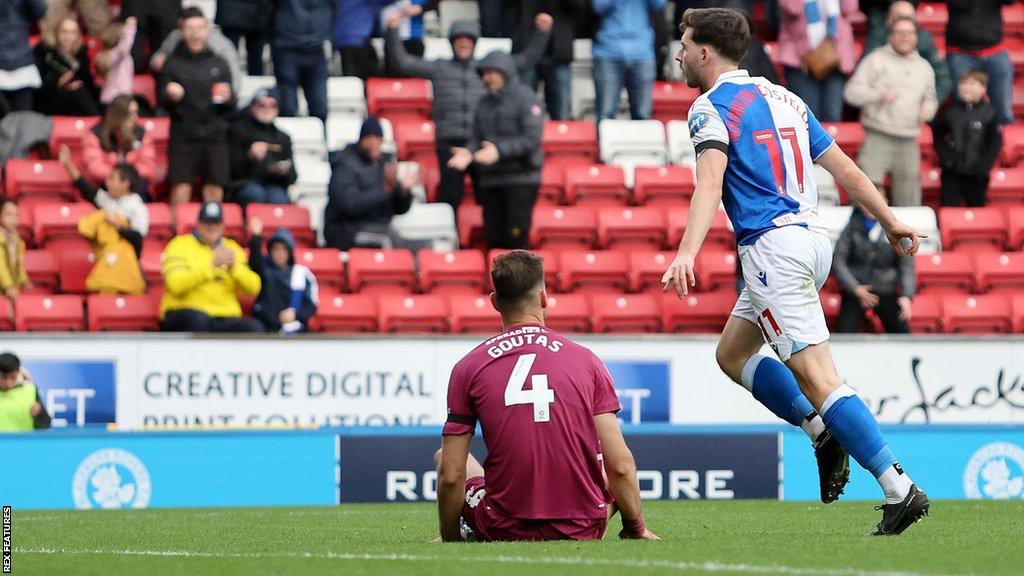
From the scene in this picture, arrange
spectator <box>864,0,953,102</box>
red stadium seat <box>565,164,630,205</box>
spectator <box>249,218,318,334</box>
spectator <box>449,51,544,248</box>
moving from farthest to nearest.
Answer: spectator <box>864,0,953,102</box> < red stadium seat <box>565,164,630,205</box> < spectator <box>449,51,544,248</box> < spectator <box>249,218,318,334</box>

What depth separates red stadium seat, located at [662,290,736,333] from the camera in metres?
14.8

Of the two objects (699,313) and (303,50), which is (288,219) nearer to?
(303,50)

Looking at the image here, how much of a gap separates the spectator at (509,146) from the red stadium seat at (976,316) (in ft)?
12.3

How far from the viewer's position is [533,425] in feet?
19.9

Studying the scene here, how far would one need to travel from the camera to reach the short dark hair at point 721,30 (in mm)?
6793

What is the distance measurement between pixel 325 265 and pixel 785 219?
8.49 m

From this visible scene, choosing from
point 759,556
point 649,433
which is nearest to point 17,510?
point 649,433

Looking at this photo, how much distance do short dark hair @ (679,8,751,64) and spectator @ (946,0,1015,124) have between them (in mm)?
10640

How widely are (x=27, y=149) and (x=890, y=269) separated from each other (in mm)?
7617

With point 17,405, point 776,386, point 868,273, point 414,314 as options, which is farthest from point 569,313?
point 776,386

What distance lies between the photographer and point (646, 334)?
14133mm

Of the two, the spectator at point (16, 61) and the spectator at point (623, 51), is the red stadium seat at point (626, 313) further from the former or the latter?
the spectator at point (16, 61)

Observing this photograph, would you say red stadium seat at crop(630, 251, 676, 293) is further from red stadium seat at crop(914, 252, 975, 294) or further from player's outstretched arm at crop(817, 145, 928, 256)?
player's outstretched arm at crop(817, 145, 928, 256)

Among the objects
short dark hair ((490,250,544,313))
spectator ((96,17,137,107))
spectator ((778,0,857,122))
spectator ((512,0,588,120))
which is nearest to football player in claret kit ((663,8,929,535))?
short dark hair ((490,250,544,313))
